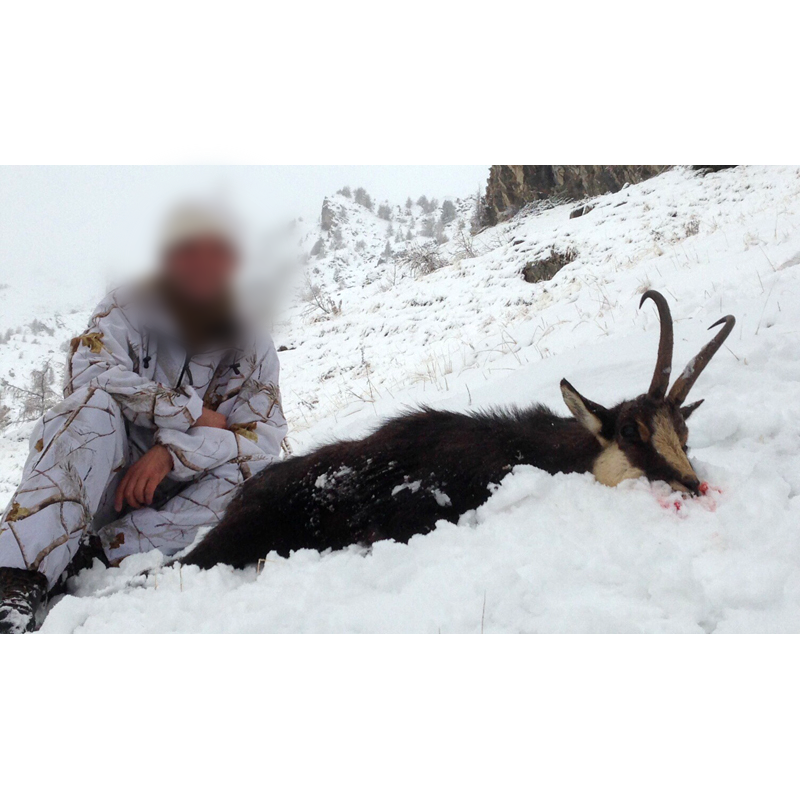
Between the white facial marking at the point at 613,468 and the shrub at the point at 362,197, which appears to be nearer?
the white facial marking at the point at 613,468

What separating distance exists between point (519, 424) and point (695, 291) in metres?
2.12

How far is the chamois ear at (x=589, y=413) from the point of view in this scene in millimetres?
2424

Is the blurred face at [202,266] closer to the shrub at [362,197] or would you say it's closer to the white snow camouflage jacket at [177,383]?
the white snow camouflage jacket at [177,383]

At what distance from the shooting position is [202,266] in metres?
2.66

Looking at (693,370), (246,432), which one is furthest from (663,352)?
(246,432)

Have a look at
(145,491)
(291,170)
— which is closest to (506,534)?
(145,491)

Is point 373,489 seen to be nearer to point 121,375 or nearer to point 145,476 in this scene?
point 145,476

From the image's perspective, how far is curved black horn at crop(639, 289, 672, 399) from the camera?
88.2 inches

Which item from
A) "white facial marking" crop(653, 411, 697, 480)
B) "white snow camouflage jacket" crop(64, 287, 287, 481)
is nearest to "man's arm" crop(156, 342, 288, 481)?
"white snow camouflage jacket" crop(64, 287, 287, 481)

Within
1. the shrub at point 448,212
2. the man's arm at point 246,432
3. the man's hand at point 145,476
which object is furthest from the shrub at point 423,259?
the man's hand at point 145,476

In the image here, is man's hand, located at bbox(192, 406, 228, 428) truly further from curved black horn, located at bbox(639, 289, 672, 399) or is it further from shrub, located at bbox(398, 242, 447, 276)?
curved black horn, located at bbox(639, 289, 672, 399)

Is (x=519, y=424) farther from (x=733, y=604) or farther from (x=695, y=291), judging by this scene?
(x=695, y=291)

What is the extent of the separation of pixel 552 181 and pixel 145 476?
2585mm

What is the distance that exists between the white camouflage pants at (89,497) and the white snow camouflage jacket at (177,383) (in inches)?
3.0
